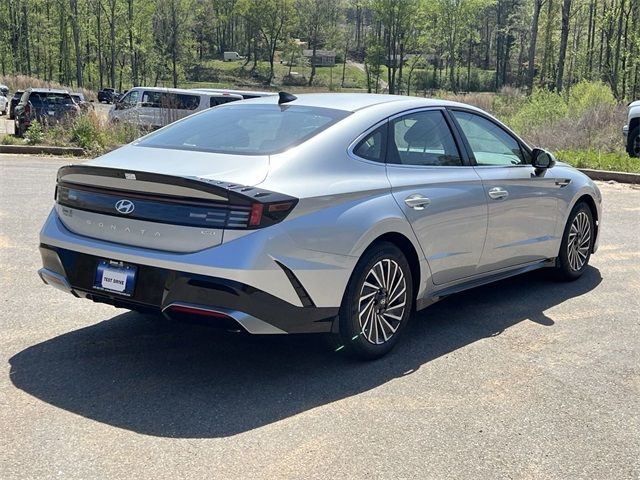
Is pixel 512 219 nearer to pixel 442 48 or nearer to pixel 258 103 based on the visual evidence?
pixel 258 103

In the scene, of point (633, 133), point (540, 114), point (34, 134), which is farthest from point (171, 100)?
point (633, 133)

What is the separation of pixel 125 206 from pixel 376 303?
1.63 meters

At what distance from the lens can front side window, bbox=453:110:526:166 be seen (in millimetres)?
5500

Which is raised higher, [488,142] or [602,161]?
[488,142]

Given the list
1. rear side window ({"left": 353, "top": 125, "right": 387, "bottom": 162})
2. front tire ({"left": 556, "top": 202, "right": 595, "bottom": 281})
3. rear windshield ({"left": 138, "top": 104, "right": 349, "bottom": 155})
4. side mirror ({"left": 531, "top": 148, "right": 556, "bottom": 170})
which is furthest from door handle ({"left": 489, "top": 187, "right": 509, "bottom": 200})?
rear windshield ({"left": 138, "top": 104, "right": 349, "bottom": 155})

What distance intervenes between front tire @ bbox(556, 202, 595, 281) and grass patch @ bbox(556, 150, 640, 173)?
28.3 ft

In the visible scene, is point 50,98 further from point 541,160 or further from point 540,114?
point 541,160

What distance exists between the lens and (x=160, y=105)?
18891 mm

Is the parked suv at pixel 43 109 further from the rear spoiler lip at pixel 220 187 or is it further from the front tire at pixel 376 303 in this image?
the front tire at pixel 376 303

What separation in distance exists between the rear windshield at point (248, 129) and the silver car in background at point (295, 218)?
17mm

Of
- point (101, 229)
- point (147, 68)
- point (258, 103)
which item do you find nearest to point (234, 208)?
point (101, 229)

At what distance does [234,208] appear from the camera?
3.76 metres

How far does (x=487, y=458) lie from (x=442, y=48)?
3548 inches

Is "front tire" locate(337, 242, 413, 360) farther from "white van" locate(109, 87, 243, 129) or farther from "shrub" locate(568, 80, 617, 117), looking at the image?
"shrub" locate(568, 80, 617, 117)
